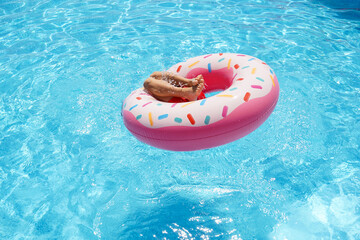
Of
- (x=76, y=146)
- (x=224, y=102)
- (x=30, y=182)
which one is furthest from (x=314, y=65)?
(x=30, y=182)

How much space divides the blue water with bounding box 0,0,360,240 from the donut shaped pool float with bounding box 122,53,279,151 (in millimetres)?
761

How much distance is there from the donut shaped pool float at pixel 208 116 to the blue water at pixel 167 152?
76 cm

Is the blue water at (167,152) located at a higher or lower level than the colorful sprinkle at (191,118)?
lower

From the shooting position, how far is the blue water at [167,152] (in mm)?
2920

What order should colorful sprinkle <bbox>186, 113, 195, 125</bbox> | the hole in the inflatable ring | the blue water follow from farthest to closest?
the hole in the inflatable ring
the blue water
colorful sprinkle <bbox>186, 113, 195, 125</bbox>

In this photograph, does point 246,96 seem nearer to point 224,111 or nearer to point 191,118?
point 224,111

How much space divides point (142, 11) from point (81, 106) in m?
3.72

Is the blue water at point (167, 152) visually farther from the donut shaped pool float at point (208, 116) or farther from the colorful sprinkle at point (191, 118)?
the colorful sprinkle at point (191, 118)

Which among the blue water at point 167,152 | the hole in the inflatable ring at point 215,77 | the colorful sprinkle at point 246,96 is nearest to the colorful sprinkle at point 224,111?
the colorful sprinkle at point 246,96

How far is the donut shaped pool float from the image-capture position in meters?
2.51

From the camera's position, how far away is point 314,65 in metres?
4.97

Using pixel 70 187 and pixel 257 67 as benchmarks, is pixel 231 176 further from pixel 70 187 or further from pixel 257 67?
pixel 70 187

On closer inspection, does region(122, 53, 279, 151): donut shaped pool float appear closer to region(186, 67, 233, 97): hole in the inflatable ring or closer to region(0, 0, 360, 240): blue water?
region(186, 67, 233, 97): hole in the inflatable ring

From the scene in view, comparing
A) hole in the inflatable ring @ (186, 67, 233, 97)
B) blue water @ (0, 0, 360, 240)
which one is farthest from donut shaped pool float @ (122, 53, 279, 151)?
blue water @ (0, 0, 360, 240)
